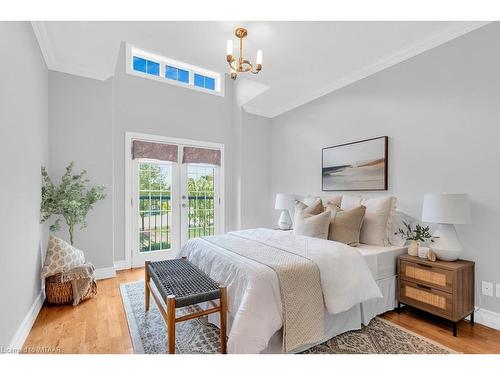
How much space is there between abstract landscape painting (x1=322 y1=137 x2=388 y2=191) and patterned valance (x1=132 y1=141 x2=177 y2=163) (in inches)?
98.2

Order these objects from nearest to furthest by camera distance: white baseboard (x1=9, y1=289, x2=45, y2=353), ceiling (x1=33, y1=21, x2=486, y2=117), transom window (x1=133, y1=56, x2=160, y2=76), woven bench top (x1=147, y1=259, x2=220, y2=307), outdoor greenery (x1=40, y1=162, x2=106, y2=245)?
woven bench top (x1=147, y1=259, x2=220, y2=307) < white baseboard (x1=9, y1=289, x2=45, y2=353) < ceiling (x1=33, y1=21, x2=486, y2=117) < outdoor greenery (x1=40, y1=162, x2=106, y2=245) < transom window (x1=133, y1=56, x2=160, y2=76)

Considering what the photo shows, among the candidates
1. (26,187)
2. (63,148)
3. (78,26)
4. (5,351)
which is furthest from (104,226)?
(78,26)

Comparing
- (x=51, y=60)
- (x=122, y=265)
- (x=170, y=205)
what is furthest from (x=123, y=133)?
(x=122, y=265)

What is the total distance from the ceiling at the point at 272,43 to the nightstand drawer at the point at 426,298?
239cm

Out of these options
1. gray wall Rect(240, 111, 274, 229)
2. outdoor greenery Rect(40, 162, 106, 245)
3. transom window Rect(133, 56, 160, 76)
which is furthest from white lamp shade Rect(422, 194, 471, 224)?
transom window Rect(133, 56, 160, 76)

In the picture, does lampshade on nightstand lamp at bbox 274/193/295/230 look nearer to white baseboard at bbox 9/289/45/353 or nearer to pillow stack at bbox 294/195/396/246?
pillow stack at bbox 294/195/396/246

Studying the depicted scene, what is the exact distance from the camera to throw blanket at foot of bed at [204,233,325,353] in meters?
1.68

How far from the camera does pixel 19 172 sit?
1.92 meters

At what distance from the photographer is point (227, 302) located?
1.82 m

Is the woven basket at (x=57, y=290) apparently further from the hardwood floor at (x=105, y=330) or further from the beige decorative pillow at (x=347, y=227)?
the beige decorative pillow at (x=347, y=227)

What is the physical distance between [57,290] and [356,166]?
3659 millimetres

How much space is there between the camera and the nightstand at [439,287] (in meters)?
2.06

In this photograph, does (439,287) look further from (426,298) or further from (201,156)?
(201,156)
